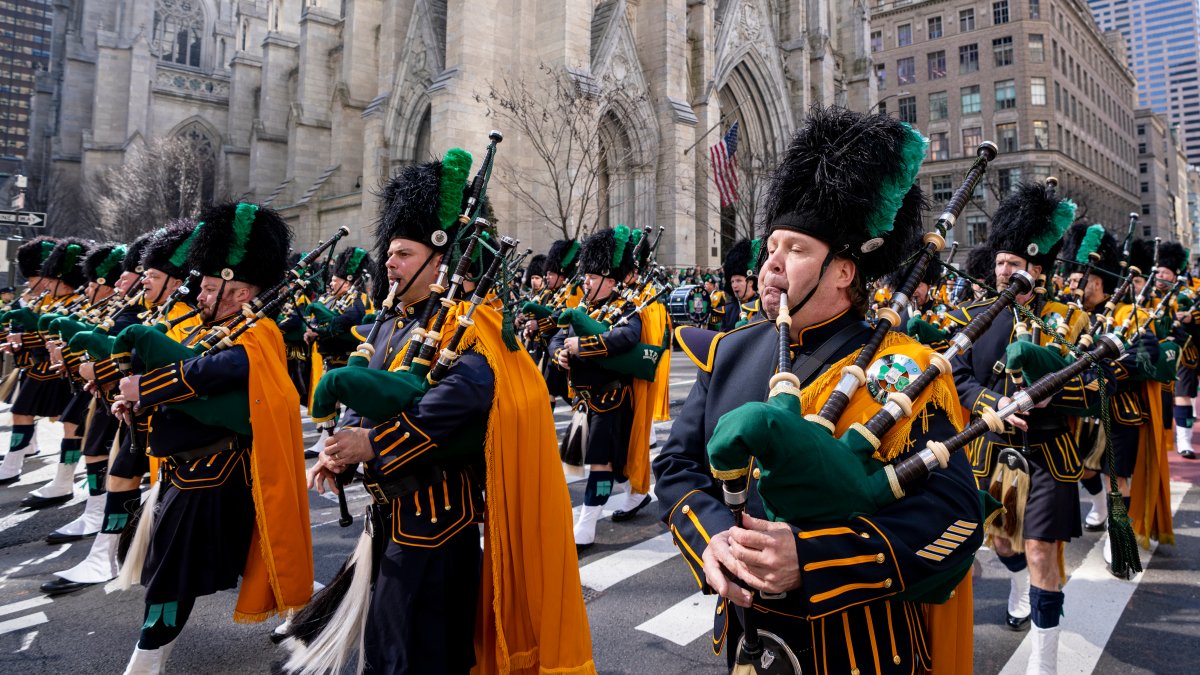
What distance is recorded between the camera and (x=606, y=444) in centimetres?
658

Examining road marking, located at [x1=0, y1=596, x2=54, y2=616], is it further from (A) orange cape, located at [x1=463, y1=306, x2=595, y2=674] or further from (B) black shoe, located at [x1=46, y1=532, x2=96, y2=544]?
(A) orange cape, located at [x1=463, y1=306, x2=595, y2=674]

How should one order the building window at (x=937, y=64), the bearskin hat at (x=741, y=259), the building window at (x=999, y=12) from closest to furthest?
the bearskin hat at (x=741, y=259) → the building window at (x=999, y=12) → the building window at (x=937, y=64)

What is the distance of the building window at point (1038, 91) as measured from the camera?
56.2 metres

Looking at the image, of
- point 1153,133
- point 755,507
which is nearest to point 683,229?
point 755,507

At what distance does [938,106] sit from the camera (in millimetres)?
61062

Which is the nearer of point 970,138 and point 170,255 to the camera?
point 170,255

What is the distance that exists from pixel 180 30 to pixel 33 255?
56.3 metres

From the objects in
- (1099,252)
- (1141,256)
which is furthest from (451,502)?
(1141,256)

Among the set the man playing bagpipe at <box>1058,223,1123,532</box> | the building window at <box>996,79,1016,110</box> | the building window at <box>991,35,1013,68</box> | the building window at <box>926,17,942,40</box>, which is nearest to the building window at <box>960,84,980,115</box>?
the building window at <box>996,79,1016,110</box>

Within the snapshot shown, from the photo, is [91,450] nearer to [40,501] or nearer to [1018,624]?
[40,501]

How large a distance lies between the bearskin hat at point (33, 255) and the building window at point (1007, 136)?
65000 mm

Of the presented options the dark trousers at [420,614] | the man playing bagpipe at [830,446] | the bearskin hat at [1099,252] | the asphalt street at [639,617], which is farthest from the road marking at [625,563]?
the bearskin hat at [1099,252]

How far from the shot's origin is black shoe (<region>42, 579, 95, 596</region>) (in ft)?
16.8

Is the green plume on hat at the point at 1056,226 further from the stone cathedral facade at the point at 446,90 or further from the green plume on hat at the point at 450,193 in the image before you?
the stone cathedral facade at the point at 446,90
